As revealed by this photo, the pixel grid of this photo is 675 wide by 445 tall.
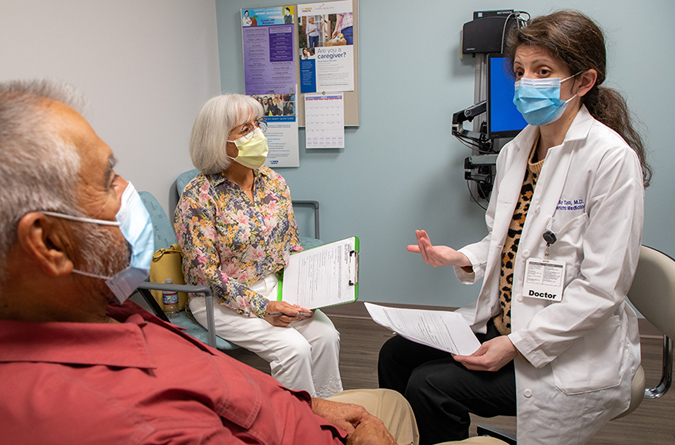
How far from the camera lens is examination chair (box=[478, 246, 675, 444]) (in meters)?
1.18

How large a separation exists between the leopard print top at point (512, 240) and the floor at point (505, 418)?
80 cm

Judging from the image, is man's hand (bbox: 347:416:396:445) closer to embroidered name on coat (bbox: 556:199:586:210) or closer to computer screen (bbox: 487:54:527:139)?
embroidered name on coat (bbox: 556:199:586:210)

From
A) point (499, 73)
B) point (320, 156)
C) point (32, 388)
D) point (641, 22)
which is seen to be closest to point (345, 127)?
point (320, 156)

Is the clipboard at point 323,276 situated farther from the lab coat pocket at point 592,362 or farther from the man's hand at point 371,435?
the lab coat pocket at point 592,362

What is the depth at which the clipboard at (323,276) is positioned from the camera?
5.19 ft

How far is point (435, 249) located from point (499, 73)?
1.12 metres

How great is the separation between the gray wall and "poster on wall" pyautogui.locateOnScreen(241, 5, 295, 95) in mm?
86

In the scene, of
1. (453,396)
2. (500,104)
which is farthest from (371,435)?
(500,104)

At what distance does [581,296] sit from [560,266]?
0.33 feet

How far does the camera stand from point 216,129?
1683 millimetres

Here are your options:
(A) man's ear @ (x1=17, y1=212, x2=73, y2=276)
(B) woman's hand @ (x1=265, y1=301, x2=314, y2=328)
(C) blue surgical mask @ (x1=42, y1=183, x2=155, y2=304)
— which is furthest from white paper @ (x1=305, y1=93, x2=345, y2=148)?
(A) man's ear @ (x1=17, y1=212, x2=73, y2=276)

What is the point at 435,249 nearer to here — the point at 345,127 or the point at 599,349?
the point at 599,349

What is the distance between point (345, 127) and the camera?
2.72 metres

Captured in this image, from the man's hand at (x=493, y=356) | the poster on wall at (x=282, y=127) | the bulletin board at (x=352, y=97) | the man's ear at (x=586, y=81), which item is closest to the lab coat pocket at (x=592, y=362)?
the man's hand at (x=493, y=356)
